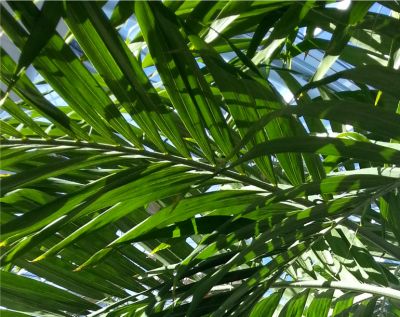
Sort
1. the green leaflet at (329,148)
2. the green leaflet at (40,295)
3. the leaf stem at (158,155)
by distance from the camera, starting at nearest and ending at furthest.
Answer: the green leaflet at (329,148) < the leaf stem at (158,155) < the green leaflet at (40,295)

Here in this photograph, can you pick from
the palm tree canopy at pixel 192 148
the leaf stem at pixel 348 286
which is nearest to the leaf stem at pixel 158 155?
the palm tree canopy at pixel 192 148

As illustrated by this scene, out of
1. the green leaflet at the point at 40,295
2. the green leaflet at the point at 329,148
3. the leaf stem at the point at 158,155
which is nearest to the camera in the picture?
the green leaflet at the point at 329,148

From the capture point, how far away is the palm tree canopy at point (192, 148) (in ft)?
2.58

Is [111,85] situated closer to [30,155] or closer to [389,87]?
[30,155]

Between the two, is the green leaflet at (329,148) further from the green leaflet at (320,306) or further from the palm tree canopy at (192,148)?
the green leaflet at (320,306)

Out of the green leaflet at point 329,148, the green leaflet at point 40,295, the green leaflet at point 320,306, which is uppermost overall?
the green leaflet at point 40,295

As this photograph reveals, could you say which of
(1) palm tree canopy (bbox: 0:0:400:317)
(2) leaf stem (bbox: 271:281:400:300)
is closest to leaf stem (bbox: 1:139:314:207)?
(1) palm tree canopy (bbox: 0:0:400:317)

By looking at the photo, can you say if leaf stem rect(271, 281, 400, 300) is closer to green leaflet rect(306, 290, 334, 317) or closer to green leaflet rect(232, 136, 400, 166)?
green leaflet rect(306, 290, 334, 317)

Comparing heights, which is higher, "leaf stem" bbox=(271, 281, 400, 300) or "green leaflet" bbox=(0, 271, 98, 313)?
"green leaflet" bbox=(0, 271, 98, 313)

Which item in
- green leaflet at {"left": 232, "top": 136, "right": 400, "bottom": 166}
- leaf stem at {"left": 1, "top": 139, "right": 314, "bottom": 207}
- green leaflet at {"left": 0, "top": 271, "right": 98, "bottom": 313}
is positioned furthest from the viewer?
green leaflet at {"left": 0, "top": 271, "right": 98, "bottom": 313}

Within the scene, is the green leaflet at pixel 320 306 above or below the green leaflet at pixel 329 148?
below

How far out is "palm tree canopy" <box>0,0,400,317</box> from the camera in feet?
2.58

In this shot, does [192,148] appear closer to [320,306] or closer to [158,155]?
[158,155]

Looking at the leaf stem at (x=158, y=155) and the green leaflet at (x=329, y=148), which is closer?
the green leaflet at (x=329, y=148)
